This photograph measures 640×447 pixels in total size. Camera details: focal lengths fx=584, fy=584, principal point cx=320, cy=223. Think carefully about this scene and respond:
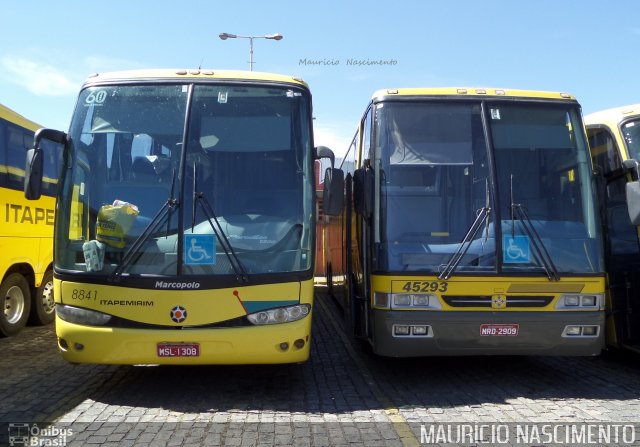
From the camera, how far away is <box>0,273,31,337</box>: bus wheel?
28.9 ft

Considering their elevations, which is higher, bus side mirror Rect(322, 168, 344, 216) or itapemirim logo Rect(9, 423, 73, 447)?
bus side mirror Rect(322, 168, 344, 216)

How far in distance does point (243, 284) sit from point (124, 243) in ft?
3.95

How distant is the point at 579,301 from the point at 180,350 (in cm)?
403

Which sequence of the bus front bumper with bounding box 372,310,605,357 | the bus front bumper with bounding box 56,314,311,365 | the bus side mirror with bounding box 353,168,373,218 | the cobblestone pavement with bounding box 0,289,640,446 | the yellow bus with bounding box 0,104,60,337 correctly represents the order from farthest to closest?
the yellow bus with bounding box 0,104,60,337, the bus side mirror with bounding box 353,168,373,218, the bus front bumper with bounding box 372,310,605,357, the bus front bumper with bounding box 56,314,311,365, the cobblestone pavement with bounding box 0,289,640,446

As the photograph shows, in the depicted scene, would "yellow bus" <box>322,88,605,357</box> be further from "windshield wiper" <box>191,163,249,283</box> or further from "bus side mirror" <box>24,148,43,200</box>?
"bus side mirror" <box>24,148,43,200</box>

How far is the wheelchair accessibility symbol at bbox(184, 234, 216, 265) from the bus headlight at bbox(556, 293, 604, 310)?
355 centimetres

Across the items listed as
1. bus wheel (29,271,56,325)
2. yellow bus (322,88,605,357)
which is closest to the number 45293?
yellow bus (322,88,605,357)

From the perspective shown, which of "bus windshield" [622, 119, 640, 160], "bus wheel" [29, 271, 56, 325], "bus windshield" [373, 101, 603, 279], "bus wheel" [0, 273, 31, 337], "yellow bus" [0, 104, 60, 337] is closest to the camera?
"bus windshield" [373, 101, 603, 279]

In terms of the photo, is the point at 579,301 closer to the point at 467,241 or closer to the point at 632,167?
the point at 467,241

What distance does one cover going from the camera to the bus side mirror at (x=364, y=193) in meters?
6.31

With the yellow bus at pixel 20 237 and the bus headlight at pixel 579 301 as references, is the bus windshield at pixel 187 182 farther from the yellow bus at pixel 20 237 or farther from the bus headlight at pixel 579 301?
the yellow bus at pixel 20 237

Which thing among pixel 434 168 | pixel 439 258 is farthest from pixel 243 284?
pixel 434 168

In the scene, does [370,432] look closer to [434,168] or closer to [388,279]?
[388,279]

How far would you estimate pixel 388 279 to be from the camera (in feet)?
19.8
